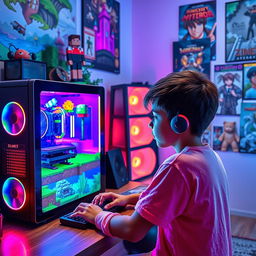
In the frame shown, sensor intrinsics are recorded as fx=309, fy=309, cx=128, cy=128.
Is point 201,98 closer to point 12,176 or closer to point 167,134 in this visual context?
point 167,134

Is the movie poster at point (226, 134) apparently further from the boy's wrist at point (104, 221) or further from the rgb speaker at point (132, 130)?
the boy's wrist at point (104, 221)

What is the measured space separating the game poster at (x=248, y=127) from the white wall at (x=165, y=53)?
0.26 ft

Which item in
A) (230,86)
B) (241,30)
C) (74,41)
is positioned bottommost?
(230,86)

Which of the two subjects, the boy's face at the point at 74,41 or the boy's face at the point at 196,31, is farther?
the boy's face at the point at 196,31

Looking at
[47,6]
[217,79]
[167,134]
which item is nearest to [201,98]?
[167,134]

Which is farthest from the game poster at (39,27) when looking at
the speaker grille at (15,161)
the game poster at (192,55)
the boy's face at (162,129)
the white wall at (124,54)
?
the game poster at (192,55)

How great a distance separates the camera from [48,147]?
130 centimetres

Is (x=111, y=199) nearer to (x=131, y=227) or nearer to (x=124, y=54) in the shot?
(x=131, y=227)

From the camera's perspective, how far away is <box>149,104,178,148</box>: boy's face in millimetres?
947

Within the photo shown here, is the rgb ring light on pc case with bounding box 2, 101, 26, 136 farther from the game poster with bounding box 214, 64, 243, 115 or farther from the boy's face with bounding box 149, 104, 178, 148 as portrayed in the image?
the game poster with bounding box 214, 64, 243, 115

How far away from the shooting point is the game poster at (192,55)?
2748 millimetres

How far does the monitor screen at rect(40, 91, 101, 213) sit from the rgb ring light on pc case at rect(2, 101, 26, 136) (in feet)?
0.32

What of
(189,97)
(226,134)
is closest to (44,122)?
(189,97)

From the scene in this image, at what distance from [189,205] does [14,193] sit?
684 millimetres
